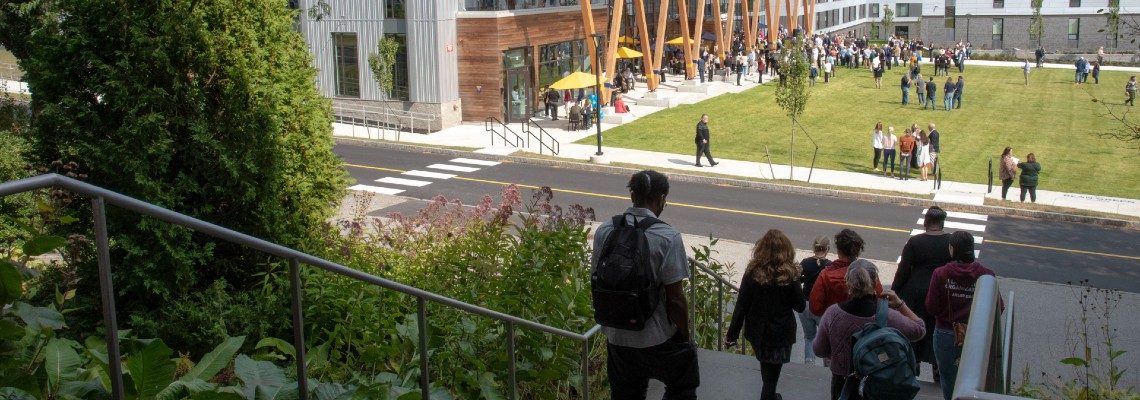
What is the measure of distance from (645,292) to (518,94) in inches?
1342

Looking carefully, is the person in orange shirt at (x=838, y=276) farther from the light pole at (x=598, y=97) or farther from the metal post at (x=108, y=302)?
the light pole at (x=598, y=97)

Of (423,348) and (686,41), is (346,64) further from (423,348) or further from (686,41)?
(423,348)

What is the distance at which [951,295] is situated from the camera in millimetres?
8273

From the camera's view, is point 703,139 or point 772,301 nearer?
point 772,301

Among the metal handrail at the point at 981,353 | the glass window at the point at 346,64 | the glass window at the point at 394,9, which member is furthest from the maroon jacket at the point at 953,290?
the glass window at the point at 346,64

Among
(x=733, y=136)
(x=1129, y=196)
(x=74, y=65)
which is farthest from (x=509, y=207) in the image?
(x=733, y=136)

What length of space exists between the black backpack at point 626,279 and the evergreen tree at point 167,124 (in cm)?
384

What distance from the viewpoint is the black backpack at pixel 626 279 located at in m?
5.53

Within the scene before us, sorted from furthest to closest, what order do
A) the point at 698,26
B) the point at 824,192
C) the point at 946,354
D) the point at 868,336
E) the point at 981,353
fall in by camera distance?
the point at 698,26 < the point at 824,192 < the point at 946,354 < the point at 868,336 < the point at 981,353

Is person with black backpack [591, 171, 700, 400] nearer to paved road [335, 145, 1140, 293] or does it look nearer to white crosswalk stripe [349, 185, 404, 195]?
paved road [335, 145, 1140, 293]

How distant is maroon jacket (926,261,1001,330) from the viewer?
323 inches

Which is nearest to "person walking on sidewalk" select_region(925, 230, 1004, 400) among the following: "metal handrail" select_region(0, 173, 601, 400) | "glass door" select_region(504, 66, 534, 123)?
"metal handrail" select_region(0, 173, 601, 400)

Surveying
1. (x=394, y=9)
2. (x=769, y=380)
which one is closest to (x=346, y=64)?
(x=394, y=9)

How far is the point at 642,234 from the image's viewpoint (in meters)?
5.54
